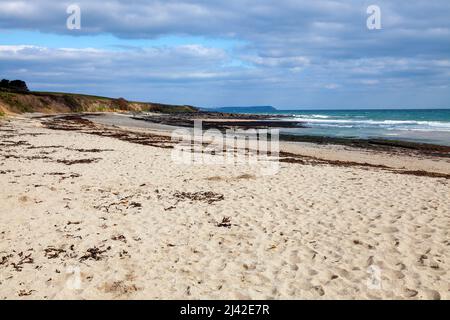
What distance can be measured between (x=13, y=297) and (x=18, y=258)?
4.34 feet

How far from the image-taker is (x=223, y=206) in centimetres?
957

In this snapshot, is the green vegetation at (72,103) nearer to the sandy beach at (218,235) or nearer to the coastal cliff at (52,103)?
the coastal cliff at (52,103)

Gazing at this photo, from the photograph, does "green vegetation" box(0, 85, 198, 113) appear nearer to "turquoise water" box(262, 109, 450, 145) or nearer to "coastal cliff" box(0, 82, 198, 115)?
"coastal cliff" box(0, 82, 198, 115)

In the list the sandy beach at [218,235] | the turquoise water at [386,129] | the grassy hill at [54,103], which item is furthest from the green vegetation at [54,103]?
the sandy beach at [218,235]

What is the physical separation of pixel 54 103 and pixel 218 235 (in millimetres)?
76508

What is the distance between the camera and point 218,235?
7.52m

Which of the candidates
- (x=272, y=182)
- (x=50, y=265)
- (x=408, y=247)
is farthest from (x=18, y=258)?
(x=272, y=182)

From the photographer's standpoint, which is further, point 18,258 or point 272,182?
point 272,182

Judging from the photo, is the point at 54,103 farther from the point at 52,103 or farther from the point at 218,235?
the point at 218,235

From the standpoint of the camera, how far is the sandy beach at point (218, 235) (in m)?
5.50

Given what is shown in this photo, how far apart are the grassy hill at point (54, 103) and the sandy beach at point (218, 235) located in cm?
4300

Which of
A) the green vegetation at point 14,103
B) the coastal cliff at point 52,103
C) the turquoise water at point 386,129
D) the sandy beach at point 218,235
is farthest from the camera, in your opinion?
the coastal cliff at point 52,103
